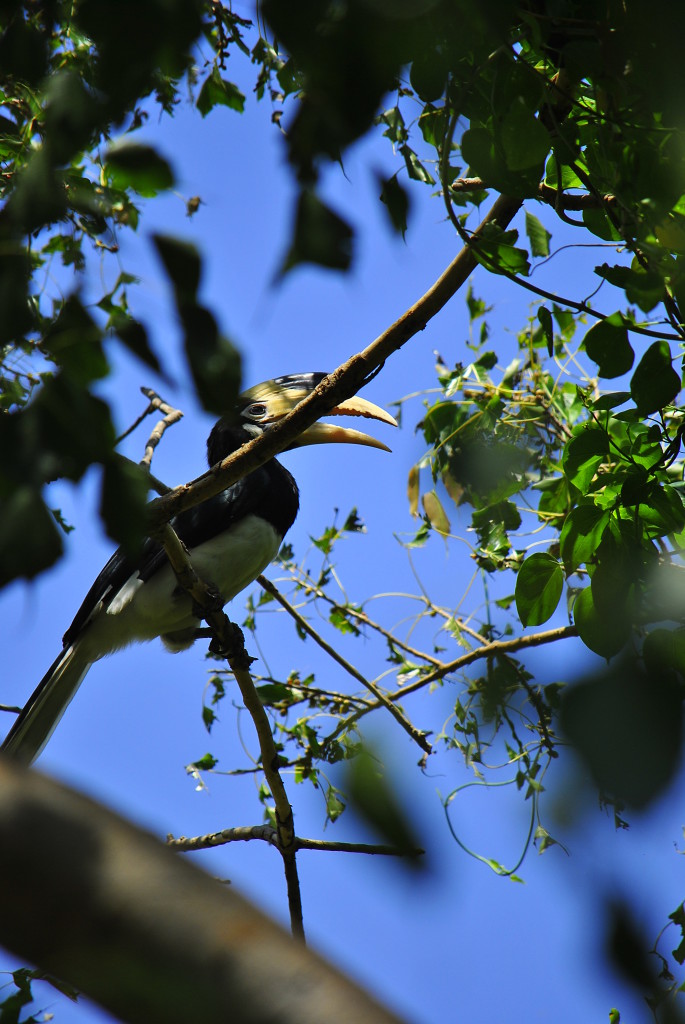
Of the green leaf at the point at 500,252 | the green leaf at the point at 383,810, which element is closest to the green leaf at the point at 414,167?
the green leaf at the point at 500,252

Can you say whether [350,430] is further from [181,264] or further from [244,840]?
[181,264]

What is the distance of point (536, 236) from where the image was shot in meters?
1.97

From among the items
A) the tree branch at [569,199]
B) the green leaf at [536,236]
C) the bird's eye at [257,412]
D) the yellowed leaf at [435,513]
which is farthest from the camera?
the bird's eye at [257,412]

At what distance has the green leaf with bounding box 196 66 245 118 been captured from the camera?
2.46 metres

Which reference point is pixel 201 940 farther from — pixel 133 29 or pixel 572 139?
pixel 572 139

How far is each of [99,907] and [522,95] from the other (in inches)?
40.2

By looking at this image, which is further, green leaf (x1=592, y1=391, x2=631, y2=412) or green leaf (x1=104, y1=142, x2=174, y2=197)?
green leaf (x1=592, y1=391, x2=631, y2=412)

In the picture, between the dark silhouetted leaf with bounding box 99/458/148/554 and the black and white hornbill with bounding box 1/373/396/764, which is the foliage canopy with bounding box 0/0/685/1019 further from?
the black and white hornbill with bounding box 1/373/396/764

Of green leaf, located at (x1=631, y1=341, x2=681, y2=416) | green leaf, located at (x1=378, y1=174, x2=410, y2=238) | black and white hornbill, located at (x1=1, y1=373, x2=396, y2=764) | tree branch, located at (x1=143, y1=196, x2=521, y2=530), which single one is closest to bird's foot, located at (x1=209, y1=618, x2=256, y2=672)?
black and white hornbill, located at (x1=1, y1=373, x2=396, y2=764)

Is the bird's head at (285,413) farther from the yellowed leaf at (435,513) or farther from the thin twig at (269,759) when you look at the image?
the thin twig at (269,759)

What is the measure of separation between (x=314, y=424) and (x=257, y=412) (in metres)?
0.73

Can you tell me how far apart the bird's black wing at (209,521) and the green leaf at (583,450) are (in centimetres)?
186

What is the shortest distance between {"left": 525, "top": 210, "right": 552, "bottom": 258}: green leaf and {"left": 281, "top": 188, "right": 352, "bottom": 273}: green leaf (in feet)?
4.92

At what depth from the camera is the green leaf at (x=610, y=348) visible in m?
1.31
